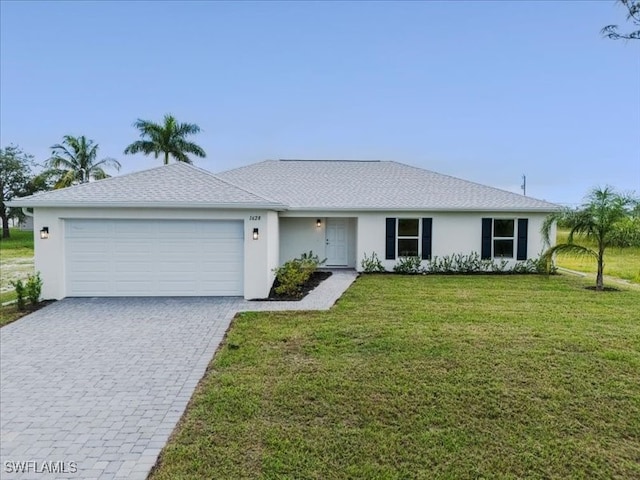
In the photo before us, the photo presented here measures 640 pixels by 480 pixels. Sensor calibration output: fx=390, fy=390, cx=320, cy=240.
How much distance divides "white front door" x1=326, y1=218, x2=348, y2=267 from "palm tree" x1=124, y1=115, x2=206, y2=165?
1844cm

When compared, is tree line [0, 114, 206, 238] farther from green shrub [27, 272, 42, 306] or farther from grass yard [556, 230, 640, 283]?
grass yard [556, 230, 640, 283]

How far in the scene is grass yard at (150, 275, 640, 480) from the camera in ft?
11.6

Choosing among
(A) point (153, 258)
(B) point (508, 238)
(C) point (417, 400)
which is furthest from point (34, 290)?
(B) point (508, 238)

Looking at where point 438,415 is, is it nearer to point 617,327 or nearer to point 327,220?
point 617,327

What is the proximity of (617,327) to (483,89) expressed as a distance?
15295 mm

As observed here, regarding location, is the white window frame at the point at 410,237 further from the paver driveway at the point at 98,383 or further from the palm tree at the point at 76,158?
the palm tree at the point at 76,158

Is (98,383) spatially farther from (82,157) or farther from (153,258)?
(82,157)

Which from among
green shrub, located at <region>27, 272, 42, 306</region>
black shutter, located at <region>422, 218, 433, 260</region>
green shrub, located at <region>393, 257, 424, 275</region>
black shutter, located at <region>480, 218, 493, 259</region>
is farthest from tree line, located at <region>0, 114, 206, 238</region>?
black shutter, located at <region>480, 218, 493, 259</region>

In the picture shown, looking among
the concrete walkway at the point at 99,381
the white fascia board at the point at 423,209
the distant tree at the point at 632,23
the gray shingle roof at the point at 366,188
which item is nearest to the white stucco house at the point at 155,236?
the concrete walkway at the point at 99,381

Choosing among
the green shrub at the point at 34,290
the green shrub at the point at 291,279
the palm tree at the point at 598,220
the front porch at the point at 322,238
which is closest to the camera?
the green shrub at the point at 34,290

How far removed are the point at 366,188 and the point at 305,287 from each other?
6.55 meters

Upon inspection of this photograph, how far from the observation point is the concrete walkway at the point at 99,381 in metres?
3.75

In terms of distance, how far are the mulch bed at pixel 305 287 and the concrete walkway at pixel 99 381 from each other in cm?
75

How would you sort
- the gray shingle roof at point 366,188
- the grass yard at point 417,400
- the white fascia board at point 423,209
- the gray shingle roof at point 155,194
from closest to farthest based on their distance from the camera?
the grass yard at point 417,400 → the gray shingle roof at point 155,194 → the white fascia board at point 423,209 → the gray shingle roof at point 366,188
